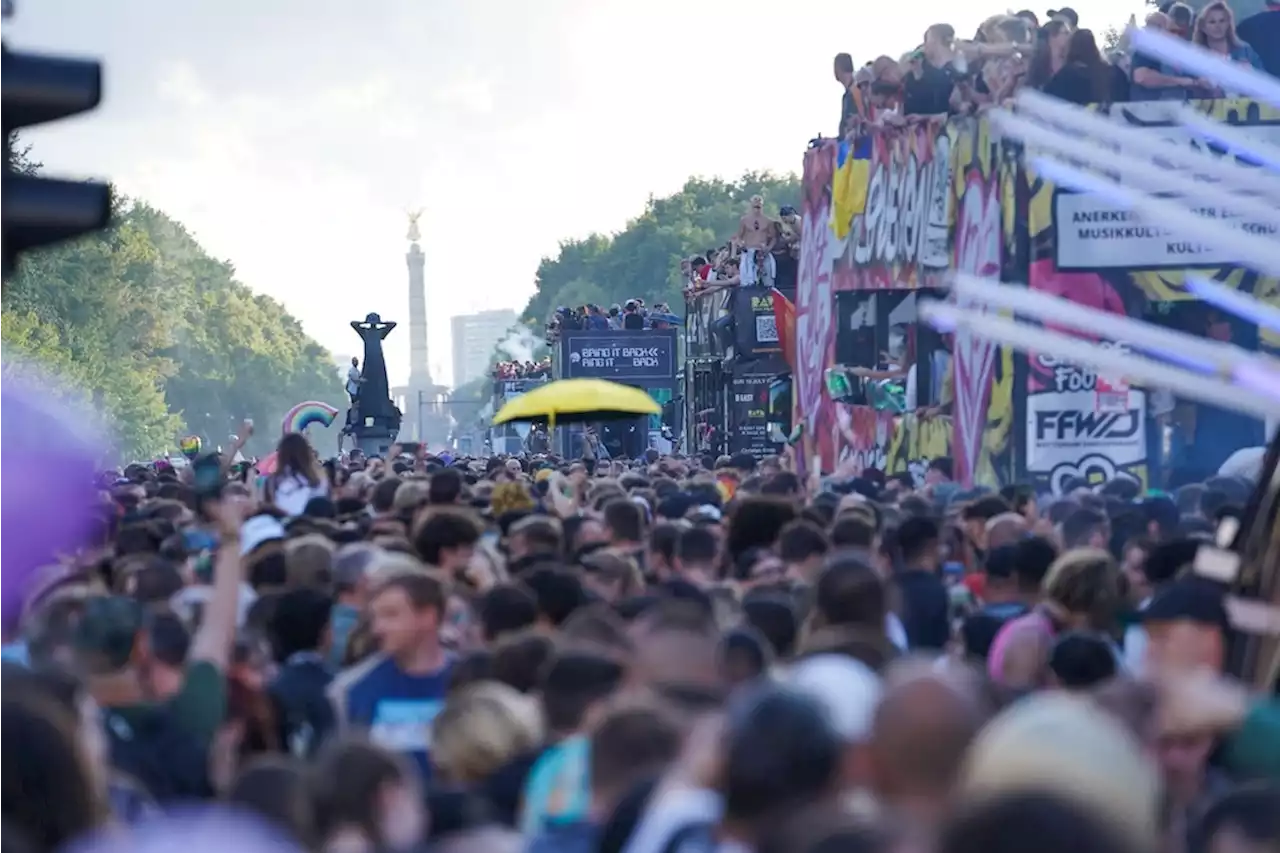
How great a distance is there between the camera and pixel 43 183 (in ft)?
23.1

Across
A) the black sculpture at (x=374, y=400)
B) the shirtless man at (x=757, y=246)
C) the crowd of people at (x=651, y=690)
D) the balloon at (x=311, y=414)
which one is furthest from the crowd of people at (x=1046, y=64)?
the black sculpture at (x=374, y=400)

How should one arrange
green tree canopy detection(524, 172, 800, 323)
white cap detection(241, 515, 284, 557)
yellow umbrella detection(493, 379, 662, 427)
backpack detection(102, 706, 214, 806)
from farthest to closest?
green tree canopy detection(524, 172, 800, 323) → yellow umbrella detection(493, 379, 662, 427) → white cap detection(241, 515, 284, 557) → backpack detection(102, 706, 214, 806)

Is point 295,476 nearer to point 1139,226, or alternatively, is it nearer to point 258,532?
point 258,532

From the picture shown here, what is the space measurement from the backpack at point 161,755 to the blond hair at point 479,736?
2.54 ft

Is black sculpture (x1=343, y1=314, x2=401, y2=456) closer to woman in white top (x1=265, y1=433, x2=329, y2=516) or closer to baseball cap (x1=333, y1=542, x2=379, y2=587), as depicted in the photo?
woman in white top (x1=265, y1=433, x2=329, y2=516)

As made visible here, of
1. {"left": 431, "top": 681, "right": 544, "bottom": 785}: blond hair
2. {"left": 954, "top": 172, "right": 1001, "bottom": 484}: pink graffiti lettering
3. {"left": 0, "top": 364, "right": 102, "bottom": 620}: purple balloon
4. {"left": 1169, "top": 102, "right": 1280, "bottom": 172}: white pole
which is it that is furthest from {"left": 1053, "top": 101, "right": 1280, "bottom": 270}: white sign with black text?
{"left": 431, "top": 681, "right": 544, "bottom": 785}: blond hair

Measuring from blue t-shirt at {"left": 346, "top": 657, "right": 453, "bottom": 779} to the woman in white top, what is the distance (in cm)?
885

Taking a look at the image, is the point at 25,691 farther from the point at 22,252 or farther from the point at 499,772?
the point at 22,252

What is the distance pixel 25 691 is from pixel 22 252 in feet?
7.89

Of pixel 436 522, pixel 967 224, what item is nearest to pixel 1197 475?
pixel 967 224

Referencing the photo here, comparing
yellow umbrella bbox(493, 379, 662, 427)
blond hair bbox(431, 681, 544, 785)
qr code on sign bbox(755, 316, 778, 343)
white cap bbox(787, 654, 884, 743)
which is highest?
qr code on sign bbox(755, 316, 778, 343)

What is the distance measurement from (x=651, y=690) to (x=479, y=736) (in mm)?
440

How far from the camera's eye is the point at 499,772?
628 cm

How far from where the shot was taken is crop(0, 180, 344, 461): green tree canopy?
76375 mm
